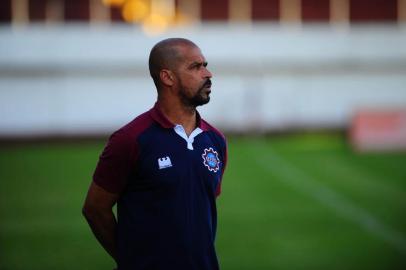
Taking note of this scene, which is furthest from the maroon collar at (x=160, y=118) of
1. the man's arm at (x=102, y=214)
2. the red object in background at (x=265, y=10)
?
the red object in background at (x=265, y=10)

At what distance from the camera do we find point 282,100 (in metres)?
27.9

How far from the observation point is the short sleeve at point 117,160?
388 centimetres

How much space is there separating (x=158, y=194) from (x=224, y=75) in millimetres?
24114

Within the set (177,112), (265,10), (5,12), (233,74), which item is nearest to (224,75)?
(233,74)

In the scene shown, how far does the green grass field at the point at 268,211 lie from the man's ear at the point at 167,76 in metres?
5.58

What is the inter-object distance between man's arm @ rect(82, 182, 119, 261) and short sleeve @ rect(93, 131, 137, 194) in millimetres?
83

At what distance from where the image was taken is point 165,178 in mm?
3867

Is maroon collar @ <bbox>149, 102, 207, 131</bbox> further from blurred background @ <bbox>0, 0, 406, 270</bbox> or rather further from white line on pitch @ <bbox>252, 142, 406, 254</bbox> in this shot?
blurred background @ <bbox>0, 0, 406, 270</bbox>

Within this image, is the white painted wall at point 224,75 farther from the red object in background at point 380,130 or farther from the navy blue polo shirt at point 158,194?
the navy blue polo shirt at point 158,194

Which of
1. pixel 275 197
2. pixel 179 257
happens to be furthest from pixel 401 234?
pixel 179 257

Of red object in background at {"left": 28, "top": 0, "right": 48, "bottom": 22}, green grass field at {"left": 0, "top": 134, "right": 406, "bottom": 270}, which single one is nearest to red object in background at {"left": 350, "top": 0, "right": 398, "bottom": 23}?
green grass field at {"left": 0, "top": 134, "right": 406, "bottom": 270}

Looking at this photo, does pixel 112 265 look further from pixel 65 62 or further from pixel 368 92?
pixel 368 92

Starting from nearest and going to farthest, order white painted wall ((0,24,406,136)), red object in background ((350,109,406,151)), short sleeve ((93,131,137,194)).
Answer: short sleeve ((93,131,137,194)) → red object in background ((350,109,406,151)) → white painted wall ((0,24,406,136))

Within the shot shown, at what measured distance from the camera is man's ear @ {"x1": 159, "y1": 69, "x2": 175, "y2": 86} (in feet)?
13.3
